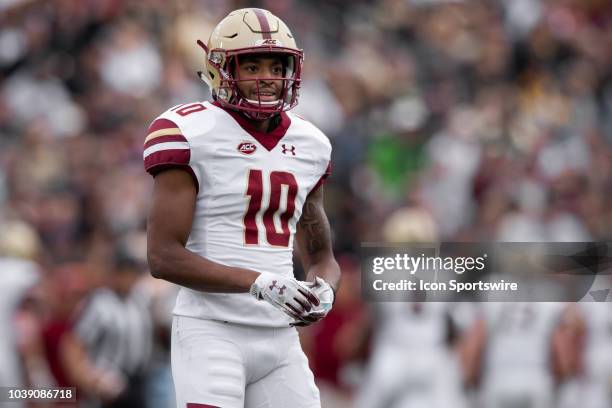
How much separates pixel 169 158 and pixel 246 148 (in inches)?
11.8

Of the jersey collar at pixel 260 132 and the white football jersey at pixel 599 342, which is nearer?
the jersey collar at pixel 260 132

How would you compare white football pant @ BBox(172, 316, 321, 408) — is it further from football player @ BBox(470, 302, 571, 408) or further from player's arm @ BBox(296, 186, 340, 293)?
football player @ BBox(470, 302, 571, 408)

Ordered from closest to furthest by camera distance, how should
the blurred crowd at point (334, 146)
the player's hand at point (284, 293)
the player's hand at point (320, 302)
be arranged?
1. the player's hand at point (284, 293)
2. the player's hand at point (320, 302)
3. the blurred crowd at point (334, 146)

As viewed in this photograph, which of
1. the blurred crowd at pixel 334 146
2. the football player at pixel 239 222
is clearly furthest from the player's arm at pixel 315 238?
the blurred crowd at pixel 334 146

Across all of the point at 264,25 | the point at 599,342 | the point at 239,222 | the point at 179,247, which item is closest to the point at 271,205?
the point at 239,222

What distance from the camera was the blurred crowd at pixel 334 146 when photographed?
837 centimetres

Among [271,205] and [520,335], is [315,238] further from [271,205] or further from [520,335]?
[520,335]

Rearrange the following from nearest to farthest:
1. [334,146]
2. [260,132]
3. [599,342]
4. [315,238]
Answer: [260,132] → [315,238] → [599,342] → [334,146]

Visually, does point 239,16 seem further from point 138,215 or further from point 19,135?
point 19,135

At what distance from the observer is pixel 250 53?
4496 mm

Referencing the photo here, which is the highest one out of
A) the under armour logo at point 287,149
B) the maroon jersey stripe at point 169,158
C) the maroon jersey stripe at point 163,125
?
the maroon jersey stripe at point 163,125

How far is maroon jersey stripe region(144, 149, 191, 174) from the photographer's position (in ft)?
14.0

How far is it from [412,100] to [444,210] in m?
1.76

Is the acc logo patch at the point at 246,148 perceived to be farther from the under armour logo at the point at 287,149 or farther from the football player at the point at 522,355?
the football player at the point at 522,355
